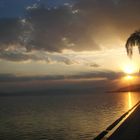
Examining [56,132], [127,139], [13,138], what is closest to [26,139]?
[13,138]

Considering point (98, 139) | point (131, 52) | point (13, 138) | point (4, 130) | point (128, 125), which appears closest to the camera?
point (98, 139)

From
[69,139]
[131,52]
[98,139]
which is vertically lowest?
[69,139]

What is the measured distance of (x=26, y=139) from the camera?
5112cm

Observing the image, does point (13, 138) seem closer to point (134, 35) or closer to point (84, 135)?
point (84, 135)

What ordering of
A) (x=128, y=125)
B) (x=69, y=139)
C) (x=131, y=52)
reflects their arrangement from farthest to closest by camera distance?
(x=69, y=139), (x=128, y=125), (x=131, y=52)

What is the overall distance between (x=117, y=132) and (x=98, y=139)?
181cm

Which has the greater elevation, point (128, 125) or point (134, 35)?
point (134, 35)

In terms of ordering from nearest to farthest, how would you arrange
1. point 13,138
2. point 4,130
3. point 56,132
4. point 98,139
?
point 98,139, point 13,138, point 56,132, point 4,130

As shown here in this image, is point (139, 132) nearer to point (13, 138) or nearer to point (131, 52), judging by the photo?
point (131, 52)

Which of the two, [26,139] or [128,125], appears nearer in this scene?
[128,125]

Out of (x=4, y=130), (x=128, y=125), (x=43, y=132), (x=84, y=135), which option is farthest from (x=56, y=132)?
(x=128, y=125)

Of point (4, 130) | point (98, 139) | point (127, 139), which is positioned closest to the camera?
point (127, 139)

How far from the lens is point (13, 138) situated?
53.5m

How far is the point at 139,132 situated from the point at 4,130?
43.8 meters
